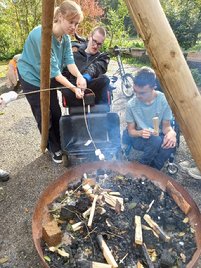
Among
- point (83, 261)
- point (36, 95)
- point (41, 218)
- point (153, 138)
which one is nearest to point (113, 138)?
point (153, 138)

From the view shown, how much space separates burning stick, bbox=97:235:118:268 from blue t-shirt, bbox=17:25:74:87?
66.0 inches

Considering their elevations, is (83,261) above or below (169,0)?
below

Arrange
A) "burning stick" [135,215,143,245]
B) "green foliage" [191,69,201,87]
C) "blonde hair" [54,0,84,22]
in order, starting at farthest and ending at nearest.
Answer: "green foliage" [191,69,201,87] < "blonde hair" [54,0,84,22] < "burning stick" [135,215,143,245]

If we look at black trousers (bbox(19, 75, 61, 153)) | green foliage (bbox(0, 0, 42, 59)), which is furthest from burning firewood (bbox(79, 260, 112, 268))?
green foliage (bbox(0, 0, 42, 59))

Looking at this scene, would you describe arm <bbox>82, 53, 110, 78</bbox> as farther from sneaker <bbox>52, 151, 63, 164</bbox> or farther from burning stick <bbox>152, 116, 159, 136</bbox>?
burning stick <bbox>152, 116, 159, 136</bbox>

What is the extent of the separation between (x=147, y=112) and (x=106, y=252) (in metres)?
1.63

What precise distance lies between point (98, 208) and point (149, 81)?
4.57 feet

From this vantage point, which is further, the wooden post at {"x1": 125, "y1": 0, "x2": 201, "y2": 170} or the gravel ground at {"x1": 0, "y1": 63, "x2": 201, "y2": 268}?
the gravel ground at {"x1": 0, "y1": 63, "x2": 201, "y2": 268}

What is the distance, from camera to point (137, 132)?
3068mm

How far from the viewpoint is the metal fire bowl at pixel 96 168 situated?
217 centimetres

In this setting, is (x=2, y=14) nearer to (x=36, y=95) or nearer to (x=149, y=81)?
(x=36, y=95)

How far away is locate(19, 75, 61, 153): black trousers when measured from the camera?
3.19 m

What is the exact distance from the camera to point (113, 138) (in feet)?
10.8

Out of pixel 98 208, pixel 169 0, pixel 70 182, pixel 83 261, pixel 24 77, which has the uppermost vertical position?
pixel 169 0
